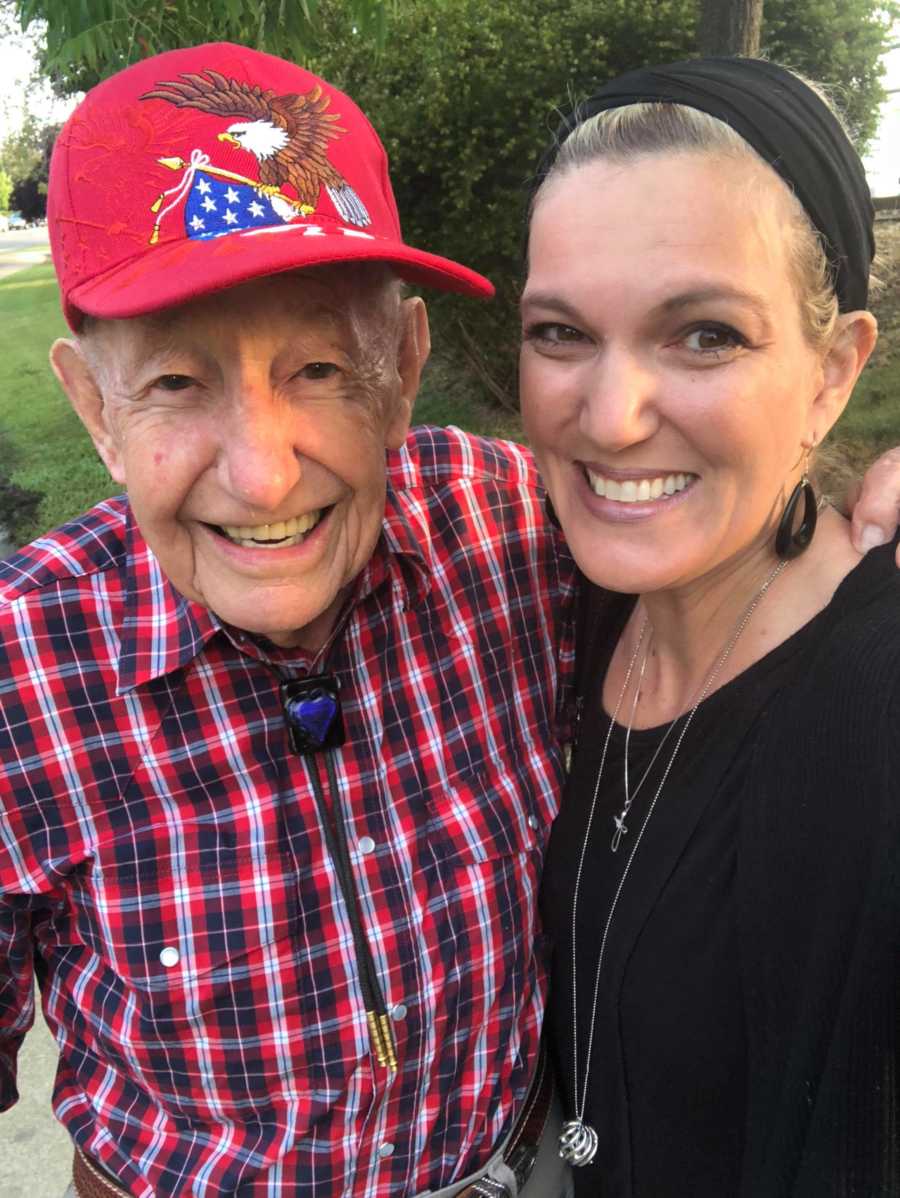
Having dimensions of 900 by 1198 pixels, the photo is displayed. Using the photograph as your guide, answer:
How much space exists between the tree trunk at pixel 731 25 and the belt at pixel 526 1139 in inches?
142

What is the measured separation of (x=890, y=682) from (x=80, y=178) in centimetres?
130

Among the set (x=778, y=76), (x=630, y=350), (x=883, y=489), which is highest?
(x=778, y=76)

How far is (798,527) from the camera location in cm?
159

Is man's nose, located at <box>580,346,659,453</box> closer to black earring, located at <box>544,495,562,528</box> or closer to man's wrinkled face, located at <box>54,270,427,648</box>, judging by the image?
man's wrinkled face, located at <box>54,270,427,648</box>

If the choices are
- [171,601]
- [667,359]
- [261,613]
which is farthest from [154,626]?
[667,359]

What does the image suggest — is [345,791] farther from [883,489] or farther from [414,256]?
[883,489]

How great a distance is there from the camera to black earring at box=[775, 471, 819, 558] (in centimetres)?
157

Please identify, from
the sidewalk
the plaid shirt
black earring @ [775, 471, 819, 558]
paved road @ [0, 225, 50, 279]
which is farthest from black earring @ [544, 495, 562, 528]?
paved road @ [0, 225, 50, 279]

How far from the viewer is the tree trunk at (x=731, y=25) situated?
3574 millimetres

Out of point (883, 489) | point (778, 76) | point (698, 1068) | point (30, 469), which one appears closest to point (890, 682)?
point (883, 489)

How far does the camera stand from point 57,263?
1.39 metres

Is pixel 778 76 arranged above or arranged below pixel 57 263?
above

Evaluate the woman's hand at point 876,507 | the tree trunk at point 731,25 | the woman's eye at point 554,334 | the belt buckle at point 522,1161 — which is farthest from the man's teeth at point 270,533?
the tree trunk at point 731,25

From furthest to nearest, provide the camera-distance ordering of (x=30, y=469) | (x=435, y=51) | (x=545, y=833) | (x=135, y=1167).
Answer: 1. (x=30, y=469)
2. (x=435, y=51)
3. (x=545, y=833)
4. (x=135, y=1167)
